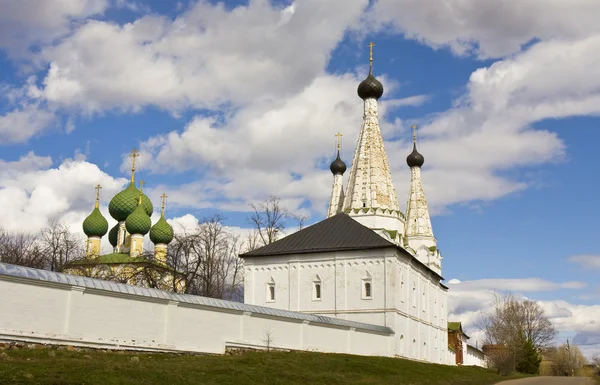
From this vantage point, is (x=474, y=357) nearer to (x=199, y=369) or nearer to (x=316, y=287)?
(x=316, y=287)

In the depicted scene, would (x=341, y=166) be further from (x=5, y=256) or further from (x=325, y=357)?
(x=325, y=357)

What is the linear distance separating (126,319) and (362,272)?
712 inches

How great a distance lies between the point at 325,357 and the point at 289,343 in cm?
183

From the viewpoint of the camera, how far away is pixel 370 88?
157 ft

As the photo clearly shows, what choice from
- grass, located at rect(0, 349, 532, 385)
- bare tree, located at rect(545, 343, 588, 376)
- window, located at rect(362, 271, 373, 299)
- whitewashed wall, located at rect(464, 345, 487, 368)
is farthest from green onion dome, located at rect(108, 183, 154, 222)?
bare tree, located at rect(545, 343, 588, 376)

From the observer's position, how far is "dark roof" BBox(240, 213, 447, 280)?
36500 mm

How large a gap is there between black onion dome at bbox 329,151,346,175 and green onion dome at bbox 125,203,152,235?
546 inches

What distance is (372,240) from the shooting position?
3650cm

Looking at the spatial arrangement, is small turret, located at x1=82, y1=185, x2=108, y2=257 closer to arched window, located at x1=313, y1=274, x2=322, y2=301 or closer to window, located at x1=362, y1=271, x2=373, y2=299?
arched window, located at x1=313, y1=274, x2=322, y2=301

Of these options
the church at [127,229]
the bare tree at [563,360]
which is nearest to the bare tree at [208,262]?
the church at [127,229]

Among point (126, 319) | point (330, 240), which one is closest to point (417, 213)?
point (330, 240)

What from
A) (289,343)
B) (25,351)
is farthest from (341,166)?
(25,351)

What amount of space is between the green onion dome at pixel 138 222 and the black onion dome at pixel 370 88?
57.7 feet

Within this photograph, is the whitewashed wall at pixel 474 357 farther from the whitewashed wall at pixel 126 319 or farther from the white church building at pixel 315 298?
the whitewashed wall at pixel 126 319
